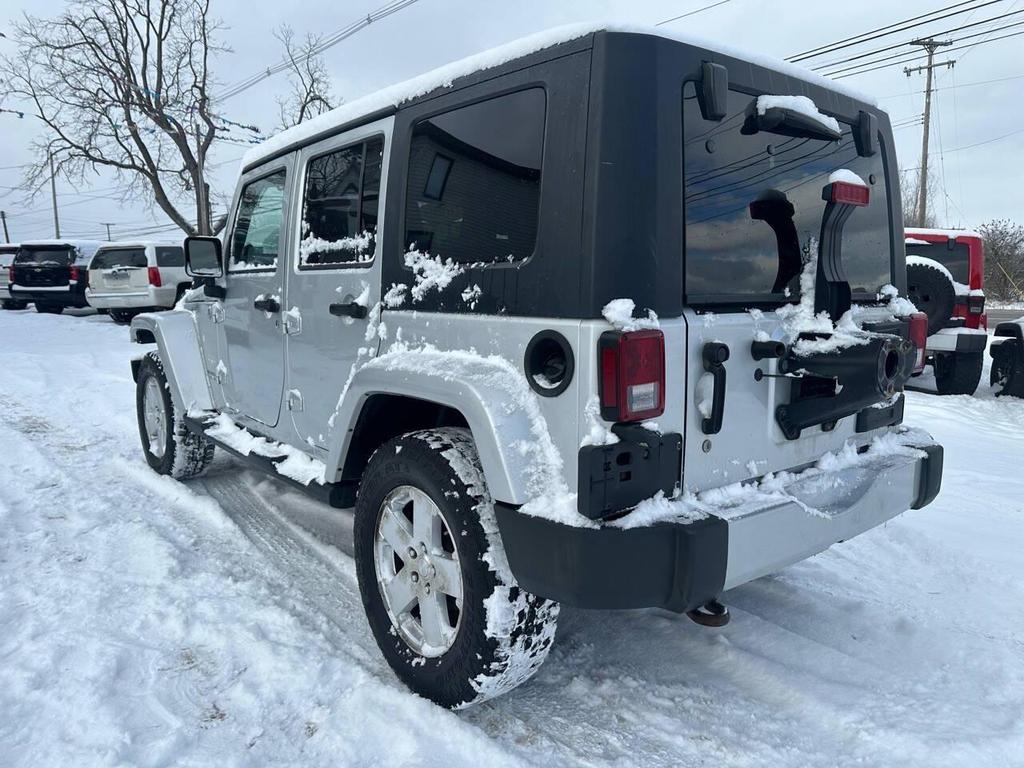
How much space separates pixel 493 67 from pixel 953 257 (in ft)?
26.7

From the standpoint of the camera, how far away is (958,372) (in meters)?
8.32

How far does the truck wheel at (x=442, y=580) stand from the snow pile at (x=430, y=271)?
51 centimetres

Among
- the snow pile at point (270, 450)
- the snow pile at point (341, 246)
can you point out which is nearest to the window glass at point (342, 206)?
the snow pile at point (341, 246)

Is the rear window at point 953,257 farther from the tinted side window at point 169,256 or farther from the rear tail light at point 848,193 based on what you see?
the tinted side window at point 169,256

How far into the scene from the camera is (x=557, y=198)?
2113mm

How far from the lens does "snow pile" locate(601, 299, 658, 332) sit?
78.0 inches

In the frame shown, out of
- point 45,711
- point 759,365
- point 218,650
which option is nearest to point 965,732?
point 759,365

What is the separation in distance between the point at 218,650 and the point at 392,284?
1538 mm

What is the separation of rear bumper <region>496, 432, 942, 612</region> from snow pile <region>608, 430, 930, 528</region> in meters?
0.03

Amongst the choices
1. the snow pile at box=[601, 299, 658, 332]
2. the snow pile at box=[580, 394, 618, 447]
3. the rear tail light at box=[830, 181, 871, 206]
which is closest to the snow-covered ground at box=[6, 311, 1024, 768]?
the snow pile at box=[580, 394, 618, 447]

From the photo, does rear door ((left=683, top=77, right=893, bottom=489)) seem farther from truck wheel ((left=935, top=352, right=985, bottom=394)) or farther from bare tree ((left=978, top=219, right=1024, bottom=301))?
bare tree ((left=978, top=219, right=1024, bottom=301))

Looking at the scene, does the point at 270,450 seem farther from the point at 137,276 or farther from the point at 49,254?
the point at 49,254

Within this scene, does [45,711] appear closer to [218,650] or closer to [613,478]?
[218,650]

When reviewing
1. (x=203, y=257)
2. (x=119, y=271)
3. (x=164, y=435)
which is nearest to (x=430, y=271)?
(x=203, y=257)
